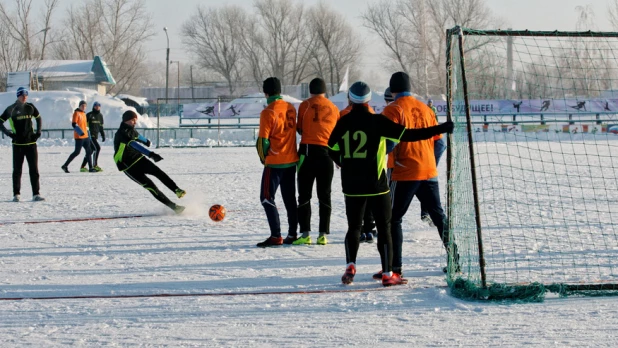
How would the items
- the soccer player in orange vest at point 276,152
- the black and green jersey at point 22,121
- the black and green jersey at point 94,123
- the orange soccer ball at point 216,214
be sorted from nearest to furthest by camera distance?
the soccer player in orange vest at point 276,152
the orange soccer ball at point 216,214
the black and green jersey at point 22,121
the black and green jersey at point 94,123

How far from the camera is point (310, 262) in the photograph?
7059mm

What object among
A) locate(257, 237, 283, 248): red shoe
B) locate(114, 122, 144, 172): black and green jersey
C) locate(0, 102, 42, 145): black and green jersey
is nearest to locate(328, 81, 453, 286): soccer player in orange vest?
locate(257, 237, 283, 248): red shoe

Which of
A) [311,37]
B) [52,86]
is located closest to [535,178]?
[52,86]

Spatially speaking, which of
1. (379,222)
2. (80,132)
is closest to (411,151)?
(379,222)

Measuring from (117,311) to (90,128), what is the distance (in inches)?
536

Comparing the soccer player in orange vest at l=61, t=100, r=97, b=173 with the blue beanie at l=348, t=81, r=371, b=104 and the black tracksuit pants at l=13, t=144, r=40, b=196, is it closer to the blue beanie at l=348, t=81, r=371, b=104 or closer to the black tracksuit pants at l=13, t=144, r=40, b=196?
the black tracksuit pants at l=13, t=144, r=40, b=196

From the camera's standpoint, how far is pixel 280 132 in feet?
25.2

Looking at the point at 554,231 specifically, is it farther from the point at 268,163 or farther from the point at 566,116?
the point at 566,116

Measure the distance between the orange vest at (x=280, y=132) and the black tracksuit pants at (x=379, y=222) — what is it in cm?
182

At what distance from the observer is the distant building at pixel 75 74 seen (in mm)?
58188

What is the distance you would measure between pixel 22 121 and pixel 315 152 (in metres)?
6.09

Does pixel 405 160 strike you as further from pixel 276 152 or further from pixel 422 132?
pixel 276 152

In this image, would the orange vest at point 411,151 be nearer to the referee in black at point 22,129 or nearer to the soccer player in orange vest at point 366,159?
the soccer player in orange vest at point 366,159

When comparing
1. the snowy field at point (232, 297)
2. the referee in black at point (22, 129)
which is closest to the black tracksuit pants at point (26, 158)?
the referee in black at point (22, 129)
